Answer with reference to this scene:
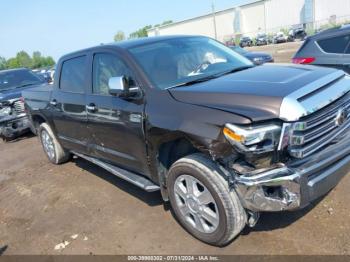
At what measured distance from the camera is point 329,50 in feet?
21.4

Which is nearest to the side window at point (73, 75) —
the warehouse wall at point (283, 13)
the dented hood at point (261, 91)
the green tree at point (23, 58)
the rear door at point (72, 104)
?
the rear door at point (72, 104)

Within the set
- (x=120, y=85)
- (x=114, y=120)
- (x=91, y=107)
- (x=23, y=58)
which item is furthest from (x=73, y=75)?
(x=23, y=58)

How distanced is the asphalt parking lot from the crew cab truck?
1.12ft

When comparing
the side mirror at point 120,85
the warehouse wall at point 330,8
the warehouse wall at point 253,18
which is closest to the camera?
the side mirror at point 120,85

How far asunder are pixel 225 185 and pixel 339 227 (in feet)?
4.22

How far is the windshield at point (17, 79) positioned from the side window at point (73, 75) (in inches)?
202

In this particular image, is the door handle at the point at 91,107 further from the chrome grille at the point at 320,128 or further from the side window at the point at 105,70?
the chrome grille at the point at 320,128

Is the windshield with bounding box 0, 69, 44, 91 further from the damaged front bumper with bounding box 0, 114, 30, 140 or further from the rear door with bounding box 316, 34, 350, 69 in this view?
the rear door with bounding box 316, 34, 350, 69

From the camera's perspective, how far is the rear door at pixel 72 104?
16.1 feet

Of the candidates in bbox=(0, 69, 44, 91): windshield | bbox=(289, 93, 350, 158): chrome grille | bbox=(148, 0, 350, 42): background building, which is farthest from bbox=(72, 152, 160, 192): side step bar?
bbox=(148, 0, 350, 42): background building

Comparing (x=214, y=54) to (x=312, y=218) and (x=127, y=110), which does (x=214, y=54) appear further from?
(x=312, y=218)

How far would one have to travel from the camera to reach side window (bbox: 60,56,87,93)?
4.97 metres

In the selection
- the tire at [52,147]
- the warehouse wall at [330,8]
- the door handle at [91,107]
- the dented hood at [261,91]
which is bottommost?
the warehouse wall at [330,8]

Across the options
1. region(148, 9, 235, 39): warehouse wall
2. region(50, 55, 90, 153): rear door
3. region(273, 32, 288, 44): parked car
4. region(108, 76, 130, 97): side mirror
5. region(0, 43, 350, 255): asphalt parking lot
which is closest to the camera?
region(0, 43, 350, 255): asphalt parking lot
